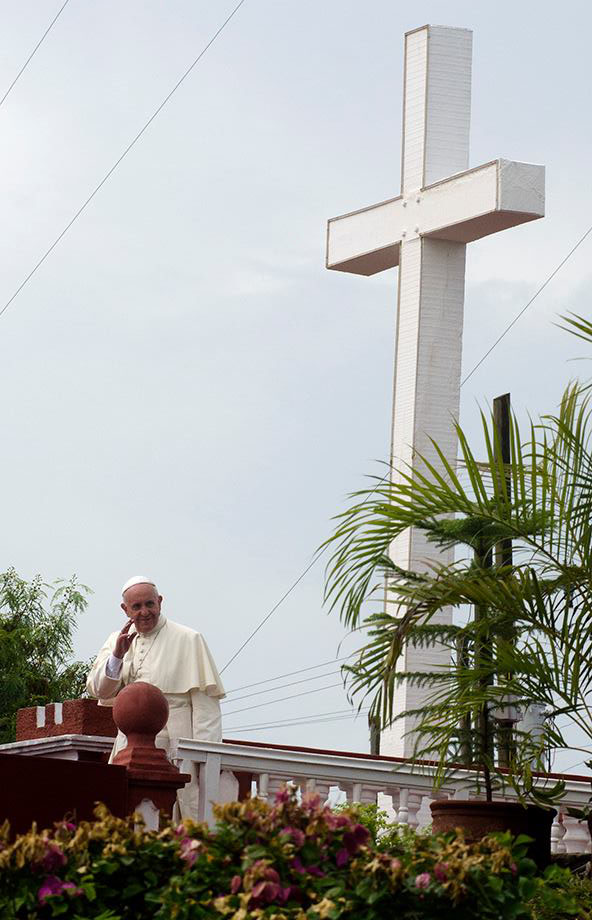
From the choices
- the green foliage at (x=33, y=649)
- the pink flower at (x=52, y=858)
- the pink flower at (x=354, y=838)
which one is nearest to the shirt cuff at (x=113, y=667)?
the pink flower at (x=52, y=858)

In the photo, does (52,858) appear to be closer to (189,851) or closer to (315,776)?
(189,851)

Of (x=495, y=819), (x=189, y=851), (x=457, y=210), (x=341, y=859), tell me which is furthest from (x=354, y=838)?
(x=457, y=210)

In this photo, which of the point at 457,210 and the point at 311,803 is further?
the point at 457,210

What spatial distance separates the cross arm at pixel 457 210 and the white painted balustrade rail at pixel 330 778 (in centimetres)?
376

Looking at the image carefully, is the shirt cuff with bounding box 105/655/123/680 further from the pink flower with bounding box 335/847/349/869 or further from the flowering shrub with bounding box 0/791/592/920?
the pink flower with bounding box 335/847/349/869

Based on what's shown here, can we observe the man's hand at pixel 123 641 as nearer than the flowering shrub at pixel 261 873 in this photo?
No

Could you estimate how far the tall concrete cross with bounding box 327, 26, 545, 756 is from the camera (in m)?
11.8

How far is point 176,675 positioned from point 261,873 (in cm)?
449

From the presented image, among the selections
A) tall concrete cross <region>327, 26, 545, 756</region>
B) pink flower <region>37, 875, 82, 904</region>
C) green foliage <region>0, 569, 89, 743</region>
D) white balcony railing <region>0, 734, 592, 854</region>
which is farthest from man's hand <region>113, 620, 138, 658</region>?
green foliage <region>0, 569, 89, 743</region>

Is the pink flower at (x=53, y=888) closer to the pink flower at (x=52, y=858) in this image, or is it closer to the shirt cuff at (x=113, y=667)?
the pink flower at (x=52, y=858)

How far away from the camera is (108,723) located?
10398 mm

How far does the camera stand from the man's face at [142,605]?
958 cm

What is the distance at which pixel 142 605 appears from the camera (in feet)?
31.4

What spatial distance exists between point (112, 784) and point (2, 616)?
21.0 m
